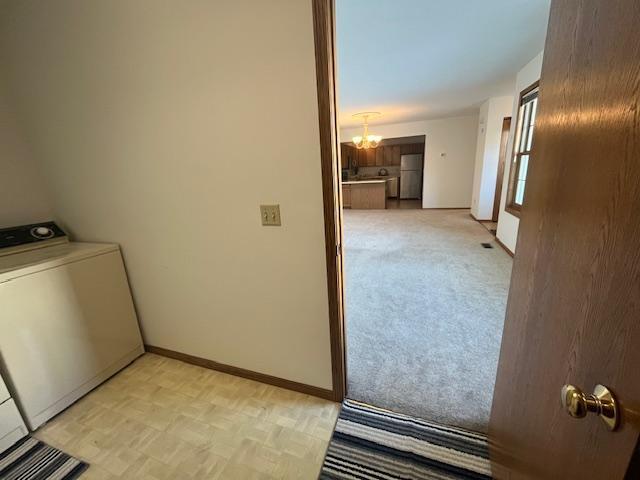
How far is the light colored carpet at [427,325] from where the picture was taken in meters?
1.55

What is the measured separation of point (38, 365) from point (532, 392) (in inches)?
90.7

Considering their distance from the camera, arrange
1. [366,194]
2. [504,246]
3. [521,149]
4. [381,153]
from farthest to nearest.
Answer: [381,153] < [366,194] < [504,246] < [521,149]

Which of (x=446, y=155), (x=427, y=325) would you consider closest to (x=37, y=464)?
(x=427, y=325)

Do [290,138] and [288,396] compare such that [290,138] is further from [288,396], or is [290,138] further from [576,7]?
[288,396]

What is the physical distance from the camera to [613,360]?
447mm

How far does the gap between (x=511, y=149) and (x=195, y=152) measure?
14.4 ft

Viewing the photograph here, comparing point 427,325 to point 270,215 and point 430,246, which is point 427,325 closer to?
point 270,215

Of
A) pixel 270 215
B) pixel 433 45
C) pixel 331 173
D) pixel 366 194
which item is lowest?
pixel 366 194

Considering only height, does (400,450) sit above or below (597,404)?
below

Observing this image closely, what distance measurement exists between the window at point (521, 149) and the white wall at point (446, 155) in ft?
11.4

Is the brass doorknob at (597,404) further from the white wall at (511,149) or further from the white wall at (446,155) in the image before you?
the white wall at (446,155)

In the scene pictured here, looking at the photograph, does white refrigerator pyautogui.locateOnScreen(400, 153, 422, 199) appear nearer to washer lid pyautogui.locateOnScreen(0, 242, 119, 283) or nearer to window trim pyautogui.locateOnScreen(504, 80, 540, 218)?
window trim pyautogui.locateOnScreen(504, 80, 540, 218)

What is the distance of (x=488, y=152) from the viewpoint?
17.4ft

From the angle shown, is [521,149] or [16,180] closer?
[16,180]
